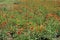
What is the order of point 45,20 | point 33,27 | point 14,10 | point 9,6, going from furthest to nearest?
point 9,6, point 14,10, point 45,20, point 33,27

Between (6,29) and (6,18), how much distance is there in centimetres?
248

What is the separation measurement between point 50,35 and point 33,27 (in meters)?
1.56

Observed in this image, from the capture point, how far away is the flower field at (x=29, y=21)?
15961mm

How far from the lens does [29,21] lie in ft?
62.2

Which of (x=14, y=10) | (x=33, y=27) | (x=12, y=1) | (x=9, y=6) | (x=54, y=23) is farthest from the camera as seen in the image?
(x=12, y=1)

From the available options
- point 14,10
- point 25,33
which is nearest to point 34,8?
point 14,10

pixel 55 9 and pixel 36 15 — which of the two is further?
pixel 55 9

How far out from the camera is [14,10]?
21.9 metres

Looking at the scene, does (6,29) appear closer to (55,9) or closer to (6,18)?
(6,18)

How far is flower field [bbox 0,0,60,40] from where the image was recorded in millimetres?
15961

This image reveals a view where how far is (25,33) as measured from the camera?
52.0 ft

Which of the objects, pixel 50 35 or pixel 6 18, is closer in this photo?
pixel 50 35

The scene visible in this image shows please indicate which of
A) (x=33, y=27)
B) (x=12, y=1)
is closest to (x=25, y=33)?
(x=33, y=27)

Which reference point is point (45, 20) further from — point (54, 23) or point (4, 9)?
point (4, 9)
